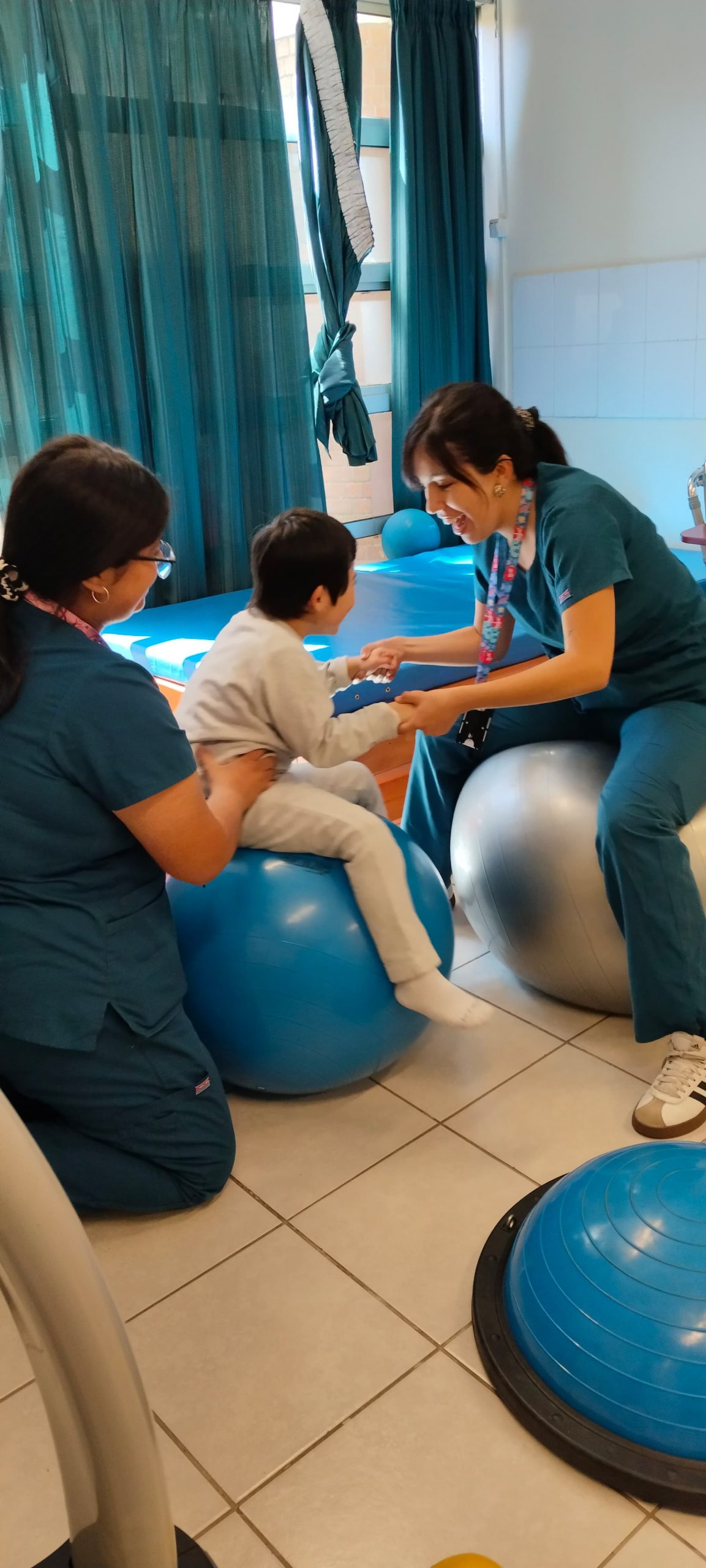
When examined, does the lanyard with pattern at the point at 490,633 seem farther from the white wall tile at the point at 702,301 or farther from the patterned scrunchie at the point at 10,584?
the white wall tile at the point at 702,301

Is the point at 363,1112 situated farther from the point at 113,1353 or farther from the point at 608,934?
the point at 113,1353

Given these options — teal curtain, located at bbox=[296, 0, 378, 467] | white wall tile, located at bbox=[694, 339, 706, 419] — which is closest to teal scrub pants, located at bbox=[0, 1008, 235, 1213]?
teal curtain, located at bbox=[296, 0, 378, 467]

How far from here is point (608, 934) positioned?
2055 mm

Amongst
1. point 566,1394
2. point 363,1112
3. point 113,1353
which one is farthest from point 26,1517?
point 113,1353

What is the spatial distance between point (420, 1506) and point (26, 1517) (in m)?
0.46

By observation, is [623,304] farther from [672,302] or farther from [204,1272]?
[204,1272]

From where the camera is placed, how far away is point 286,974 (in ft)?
6.13

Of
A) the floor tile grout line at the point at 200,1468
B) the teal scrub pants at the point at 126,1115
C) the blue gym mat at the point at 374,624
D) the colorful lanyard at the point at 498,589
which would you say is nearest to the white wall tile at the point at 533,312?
the blue gym mat at the point at 374,624

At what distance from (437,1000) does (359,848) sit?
28cm

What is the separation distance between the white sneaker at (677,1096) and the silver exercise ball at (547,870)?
174 mm

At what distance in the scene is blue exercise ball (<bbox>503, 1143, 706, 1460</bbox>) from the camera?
4.37 ft

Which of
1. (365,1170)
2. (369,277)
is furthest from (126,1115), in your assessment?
(369,277)

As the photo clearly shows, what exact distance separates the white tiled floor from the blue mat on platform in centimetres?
120

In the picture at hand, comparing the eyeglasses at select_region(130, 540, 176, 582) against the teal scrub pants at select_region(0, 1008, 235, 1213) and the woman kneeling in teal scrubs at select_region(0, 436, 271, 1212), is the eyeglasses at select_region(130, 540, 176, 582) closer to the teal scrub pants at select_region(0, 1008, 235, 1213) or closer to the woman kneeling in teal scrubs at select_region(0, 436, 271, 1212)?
the woman kneeling in teal scrubs at select_region(0, 436, 271, 1212)
